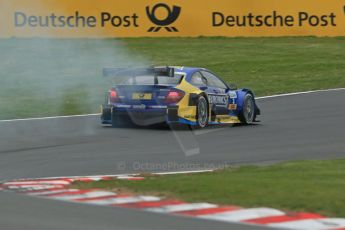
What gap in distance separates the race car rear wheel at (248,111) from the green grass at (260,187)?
612cm

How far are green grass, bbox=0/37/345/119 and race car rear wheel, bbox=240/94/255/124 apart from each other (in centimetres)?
374

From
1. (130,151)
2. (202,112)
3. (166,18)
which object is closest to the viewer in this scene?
(130,151)

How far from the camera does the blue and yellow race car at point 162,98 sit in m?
15.6

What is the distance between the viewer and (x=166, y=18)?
31203mm

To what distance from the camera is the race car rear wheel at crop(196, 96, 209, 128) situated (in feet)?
51.9

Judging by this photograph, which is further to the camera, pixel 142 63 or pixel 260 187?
pixel 142 63

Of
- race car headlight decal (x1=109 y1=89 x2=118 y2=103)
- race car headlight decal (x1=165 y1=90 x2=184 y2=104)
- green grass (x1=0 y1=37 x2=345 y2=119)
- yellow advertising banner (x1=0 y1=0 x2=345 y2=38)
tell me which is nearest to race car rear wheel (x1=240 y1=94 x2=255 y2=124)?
race car headlight decal (x1=165 y1=90 x2=184 y2=104)

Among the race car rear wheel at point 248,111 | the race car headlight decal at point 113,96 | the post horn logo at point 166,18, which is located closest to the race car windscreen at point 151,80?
the race car headlight decal at point 113,96

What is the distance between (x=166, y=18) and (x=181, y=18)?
55 cm

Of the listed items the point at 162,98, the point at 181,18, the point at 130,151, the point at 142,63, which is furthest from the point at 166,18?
the point at 130,151

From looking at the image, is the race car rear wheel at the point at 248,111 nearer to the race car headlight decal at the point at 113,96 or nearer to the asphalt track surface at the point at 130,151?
the asphalt track surface at the point at 130,151

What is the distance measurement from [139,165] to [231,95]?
5635mm

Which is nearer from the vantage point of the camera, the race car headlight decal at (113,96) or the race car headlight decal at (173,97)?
the race car headlight decal at (173,97)

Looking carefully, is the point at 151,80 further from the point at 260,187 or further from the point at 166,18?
the point at 166,18
